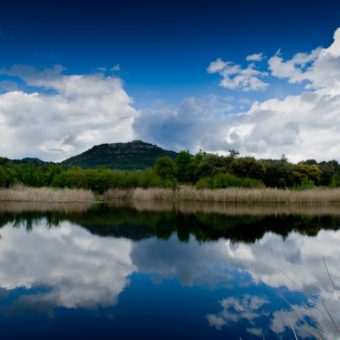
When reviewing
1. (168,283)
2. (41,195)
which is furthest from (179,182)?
(168,283)

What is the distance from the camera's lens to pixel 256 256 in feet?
29.7

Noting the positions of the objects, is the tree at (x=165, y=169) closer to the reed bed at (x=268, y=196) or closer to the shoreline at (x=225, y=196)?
the shoreline at (x=225, y=196)

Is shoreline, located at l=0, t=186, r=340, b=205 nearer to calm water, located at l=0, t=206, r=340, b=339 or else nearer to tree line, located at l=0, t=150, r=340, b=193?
tree line, located at l=0, t=150, r=340, b=193

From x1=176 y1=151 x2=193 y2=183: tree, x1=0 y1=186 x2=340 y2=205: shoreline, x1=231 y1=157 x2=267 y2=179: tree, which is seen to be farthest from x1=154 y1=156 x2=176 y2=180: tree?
x1=231 y1=157 x2=267 y2=179: tree

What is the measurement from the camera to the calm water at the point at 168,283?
4789mm

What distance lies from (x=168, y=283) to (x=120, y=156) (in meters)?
78.6

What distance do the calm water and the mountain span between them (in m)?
58.7

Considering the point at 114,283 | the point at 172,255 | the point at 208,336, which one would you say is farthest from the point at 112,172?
the point at 208,336

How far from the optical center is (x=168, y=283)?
6738mm

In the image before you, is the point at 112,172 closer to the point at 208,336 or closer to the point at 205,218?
the point at 205,218

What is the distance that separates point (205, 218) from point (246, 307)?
11162 millimetres

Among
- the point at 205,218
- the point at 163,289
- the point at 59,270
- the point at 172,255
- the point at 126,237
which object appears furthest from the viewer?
the point at 205,218

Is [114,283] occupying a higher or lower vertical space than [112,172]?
lower

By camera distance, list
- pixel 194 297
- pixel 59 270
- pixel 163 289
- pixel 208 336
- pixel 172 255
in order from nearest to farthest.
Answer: pixel 208 336 < pixel 194 297 < pixel 163 289 < pixel 59 270 < pixel 172 255
